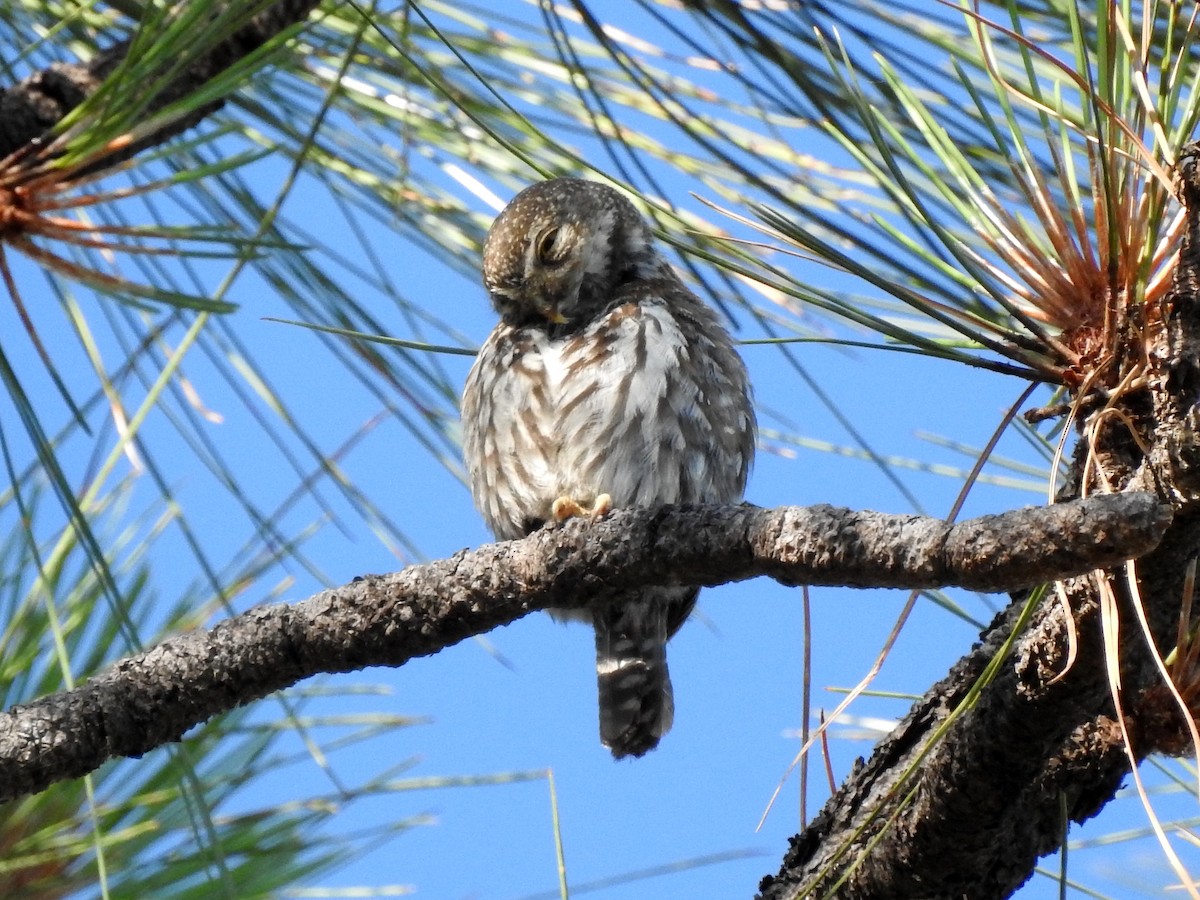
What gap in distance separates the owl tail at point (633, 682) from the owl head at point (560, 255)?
24.6 inches

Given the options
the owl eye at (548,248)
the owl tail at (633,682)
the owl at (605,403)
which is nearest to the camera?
the owl at (605,403)

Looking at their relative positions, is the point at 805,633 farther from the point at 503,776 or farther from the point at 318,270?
the point at 318,270

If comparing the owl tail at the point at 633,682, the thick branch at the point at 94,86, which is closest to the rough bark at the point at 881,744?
the thick branch at the point at 94,86

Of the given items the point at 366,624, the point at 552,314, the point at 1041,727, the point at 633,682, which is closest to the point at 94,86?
the point at 552,314

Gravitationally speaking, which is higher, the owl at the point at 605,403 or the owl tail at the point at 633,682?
the owl at the point at 605,403

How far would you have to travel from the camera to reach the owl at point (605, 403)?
284 centimetres

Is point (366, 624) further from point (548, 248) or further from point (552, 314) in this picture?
point (548, 248)

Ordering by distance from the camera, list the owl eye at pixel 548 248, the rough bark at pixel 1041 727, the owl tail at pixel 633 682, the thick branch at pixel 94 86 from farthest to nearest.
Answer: the owl eye at pixel 548 248
the owl tail at pixel 633 682
the thick branch at pixel 94 86
the rough bark at pixel 1041 727

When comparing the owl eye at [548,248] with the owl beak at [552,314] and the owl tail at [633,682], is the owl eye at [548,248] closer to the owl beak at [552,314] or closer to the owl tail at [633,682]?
the owl beak at [552,314]

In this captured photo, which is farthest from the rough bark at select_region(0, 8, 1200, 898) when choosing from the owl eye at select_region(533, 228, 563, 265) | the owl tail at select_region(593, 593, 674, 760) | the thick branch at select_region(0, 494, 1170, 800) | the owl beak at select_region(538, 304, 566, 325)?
the owl eye at select_region(533, 228, 563, 265)

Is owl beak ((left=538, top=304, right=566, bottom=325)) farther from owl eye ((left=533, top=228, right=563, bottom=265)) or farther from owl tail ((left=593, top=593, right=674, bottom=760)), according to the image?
owl tail ((left=593, top=593, right=674, bottom=760))

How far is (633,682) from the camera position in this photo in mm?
3074

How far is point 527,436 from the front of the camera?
292 centimetres

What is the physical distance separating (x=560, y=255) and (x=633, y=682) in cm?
92
